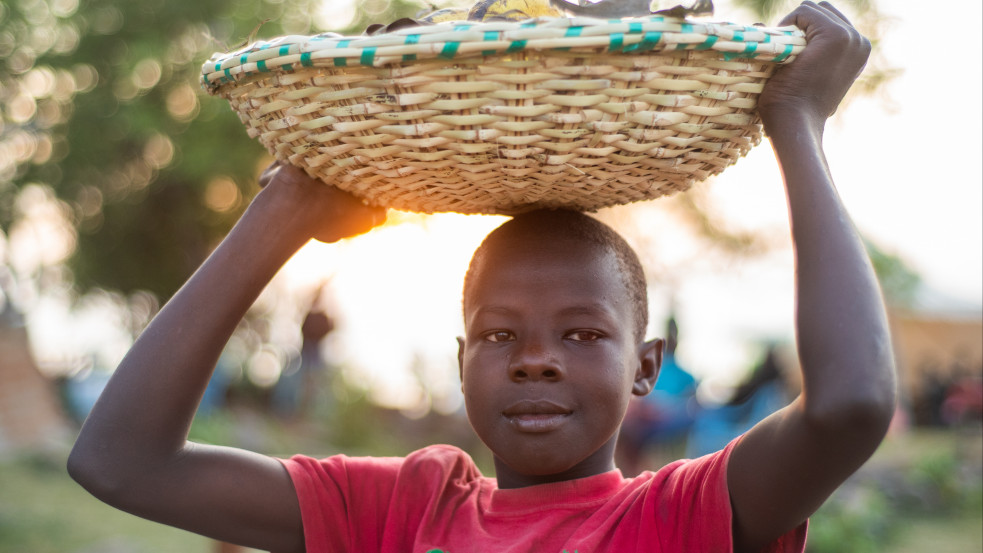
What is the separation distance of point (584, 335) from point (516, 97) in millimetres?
654

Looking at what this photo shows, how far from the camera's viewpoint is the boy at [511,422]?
1.48 metres

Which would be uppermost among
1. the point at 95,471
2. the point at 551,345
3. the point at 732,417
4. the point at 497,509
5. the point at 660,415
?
the point at 95,471

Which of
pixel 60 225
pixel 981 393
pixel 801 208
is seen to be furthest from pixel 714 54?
pixel 981 393

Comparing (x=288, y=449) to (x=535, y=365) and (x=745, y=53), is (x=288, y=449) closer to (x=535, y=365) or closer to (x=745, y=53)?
(x=535, y=365)

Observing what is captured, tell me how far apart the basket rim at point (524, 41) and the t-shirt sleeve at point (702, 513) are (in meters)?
0.71

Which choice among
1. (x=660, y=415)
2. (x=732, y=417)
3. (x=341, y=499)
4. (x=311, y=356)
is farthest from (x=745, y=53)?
(x=311, y=356)

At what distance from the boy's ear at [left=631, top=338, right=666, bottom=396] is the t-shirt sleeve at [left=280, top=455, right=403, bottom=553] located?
0.60 m

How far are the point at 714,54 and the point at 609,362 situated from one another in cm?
68

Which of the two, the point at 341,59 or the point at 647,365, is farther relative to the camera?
the point at 647,365

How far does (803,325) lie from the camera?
1371mm

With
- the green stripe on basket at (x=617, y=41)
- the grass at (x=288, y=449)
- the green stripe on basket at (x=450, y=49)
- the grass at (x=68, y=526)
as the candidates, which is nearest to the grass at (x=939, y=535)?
the grass at (x=288, y=449)

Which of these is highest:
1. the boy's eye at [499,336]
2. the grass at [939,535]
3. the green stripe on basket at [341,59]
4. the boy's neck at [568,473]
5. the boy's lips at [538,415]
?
the green stripe on basket at [341,59]

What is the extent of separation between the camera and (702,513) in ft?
5.02

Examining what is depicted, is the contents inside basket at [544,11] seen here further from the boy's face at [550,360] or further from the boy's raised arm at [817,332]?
the boy's face at [550,360]
